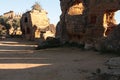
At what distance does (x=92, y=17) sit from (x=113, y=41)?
5.25 m

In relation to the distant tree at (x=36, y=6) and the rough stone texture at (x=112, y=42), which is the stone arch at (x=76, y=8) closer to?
the rough stone texture at (x=112, y=42)

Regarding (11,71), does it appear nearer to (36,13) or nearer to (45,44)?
(45,44)

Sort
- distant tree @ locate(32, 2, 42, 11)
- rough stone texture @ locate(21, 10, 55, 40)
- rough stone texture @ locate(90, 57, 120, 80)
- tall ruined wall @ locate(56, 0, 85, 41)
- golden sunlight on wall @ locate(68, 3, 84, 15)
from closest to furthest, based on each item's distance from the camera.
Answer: rough stone texture @ locate(90, 57, 120, 80) → tall ruined wall @ locate(56, 0, 85, 41) → golden sunlight on wall @ locate(68, 3, 84, 15) → rough stone texture @ locate(21, 10, 55, 40) → distant tree @ locate(32, 2, 42, 11)

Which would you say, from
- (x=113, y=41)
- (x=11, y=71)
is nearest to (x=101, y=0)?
(x=113, y=41)

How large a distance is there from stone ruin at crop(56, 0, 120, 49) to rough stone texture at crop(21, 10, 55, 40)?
11725 millimetres

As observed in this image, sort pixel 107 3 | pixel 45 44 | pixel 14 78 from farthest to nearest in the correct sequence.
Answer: pixel 45 44
pixel 107 3
pixel 14 78

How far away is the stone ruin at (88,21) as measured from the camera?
2081 cm

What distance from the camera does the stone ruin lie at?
68.3ft

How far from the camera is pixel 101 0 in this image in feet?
69.4

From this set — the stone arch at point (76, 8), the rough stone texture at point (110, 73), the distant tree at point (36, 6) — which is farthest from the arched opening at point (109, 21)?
the distant tree at point (36, 6)

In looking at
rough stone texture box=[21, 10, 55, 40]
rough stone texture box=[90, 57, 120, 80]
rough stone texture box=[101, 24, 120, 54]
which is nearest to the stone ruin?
rough stone texture box=[101, 24, 120, 54]

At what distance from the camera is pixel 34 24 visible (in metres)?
38.3

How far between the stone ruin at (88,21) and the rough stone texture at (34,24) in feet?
38.5

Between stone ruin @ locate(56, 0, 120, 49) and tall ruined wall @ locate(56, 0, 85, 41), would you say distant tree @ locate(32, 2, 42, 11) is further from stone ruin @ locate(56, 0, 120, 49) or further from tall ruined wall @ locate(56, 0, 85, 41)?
stone ruin @ locate(56, 0, 120, 49)
